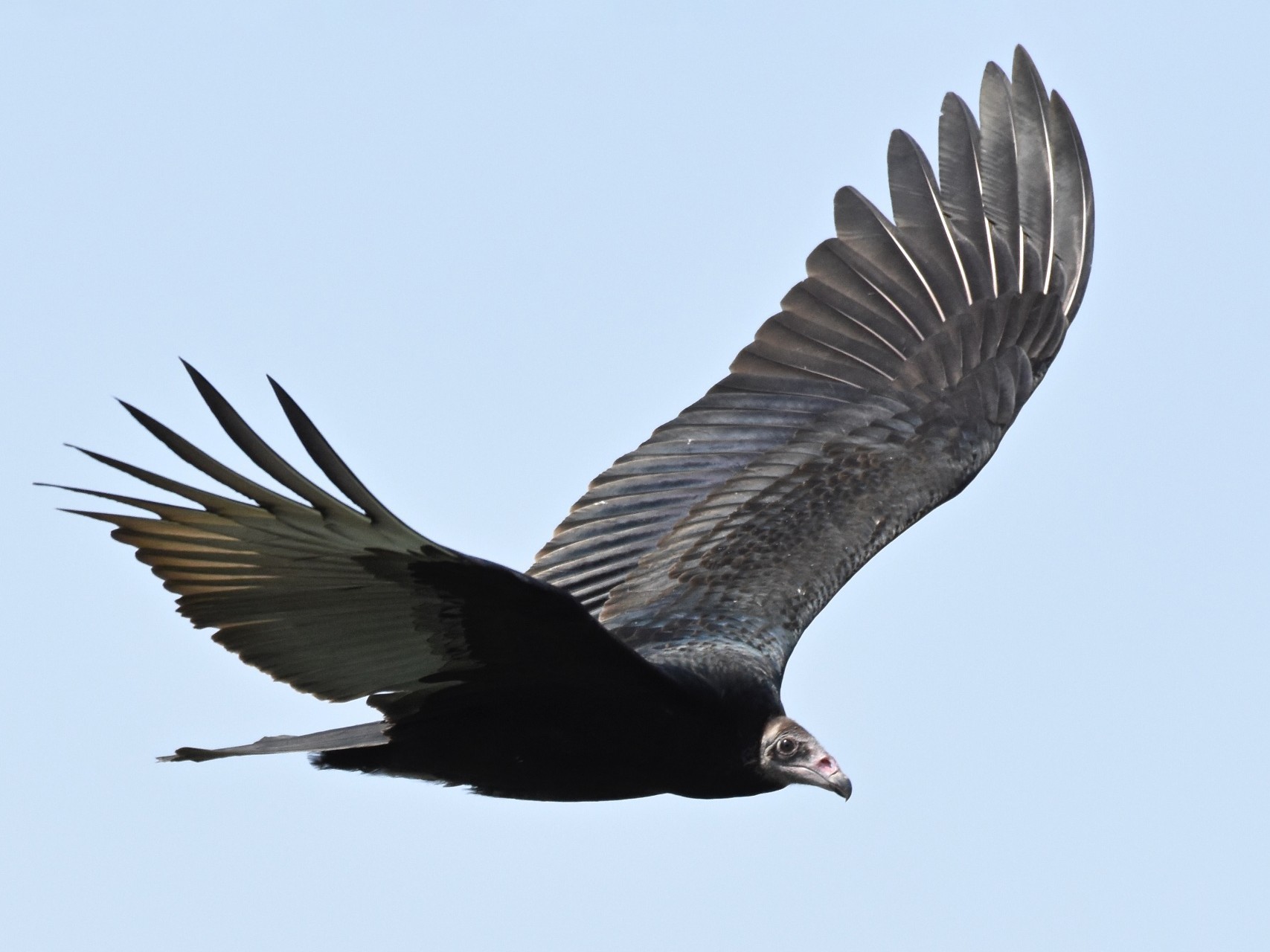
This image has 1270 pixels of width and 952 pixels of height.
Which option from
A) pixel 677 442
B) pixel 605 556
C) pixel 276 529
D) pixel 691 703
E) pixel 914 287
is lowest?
pixel 691 703

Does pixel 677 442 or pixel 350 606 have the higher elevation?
pixel 677 442

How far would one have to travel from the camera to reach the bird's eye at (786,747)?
708 centimetres

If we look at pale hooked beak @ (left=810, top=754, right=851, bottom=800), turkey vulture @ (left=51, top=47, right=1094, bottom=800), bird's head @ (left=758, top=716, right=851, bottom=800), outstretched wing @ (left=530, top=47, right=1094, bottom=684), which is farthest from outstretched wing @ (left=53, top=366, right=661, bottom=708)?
outstretched wing @ (left=530, top=47, right=1094, bottom=684)

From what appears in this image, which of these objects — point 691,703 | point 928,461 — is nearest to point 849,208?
point 928,461

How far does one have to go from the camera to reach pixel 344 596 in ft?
19.4

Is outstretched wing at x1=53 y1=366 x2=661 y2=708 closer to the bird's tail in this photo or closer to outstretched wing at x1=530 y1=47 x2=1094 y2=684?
the bird's tail

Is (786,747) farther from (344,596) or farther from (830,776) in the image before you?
(344,596)

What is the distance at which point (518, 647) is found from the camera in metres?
6.22

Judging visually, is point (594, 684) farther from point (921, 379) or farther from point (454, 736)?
point (921, 379)

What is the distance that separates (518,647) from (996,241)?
4.40 meters

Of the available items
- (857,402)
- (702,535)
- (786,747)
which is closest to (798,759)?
(786,747)

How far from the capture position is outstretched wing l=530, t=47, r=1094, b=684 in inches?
323

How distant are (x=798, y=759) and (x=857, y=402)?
2571 mm

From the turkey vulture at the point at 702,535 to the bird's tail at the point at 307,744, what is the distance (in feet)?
Result: 0.03
